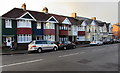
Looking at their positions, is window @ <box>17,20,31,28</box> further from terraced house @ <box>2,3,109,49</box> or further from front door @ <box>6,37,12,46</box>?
front door @ <box>6,37,12,46</box>

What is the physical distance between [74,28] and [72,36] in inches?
102

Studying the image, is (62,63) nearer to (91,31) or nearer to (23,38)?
(23,38)

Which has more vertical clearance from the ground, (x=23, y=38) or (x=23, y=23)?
(x=23, y=23)

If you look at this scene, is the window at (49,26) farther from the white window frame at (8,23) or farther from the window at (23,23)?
the white window frame at (8,23)

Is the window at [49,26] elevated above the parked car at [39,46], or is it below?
above

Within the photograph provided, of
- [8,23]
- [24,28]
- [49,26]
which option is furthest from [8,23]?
[49,26]

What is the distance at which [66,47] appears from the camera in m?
21.3

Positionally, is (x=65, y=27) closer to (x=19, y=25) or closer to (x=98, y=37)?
(x=19, y=25)

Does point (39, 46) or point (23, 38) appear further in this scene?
point (23, 38)

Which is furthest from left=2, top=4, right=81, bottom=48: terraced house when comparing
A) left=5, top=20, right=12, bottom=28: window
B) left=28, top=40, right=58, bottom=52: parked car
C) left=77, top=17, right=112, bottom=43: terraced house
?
left=77, top=17, right=112, bottom=43: terraced house

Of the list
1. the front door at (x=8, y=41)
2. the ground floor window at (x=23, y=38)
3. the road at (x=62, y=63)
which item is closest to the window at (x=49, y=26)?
the ground floor window at (x=23, y=38)

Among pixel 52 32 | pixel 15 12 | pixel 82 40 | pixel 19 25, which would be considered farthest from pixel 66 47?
pixel 82 40

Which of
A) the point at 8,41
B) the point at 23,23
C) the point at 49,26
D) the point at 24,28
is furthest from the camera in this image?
the point at 49,26

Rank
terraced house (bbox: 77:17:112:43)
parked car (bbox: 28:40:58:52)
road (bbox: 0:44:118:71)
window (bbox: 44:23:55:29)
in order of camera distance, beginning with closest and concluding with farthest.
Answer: road (bbox: 0:44:118:71)
parked car (bbox: 28:40:58:52)
window (bbox: 44:23:55:29)
terraced house (bbox: 77:17:112:43)
